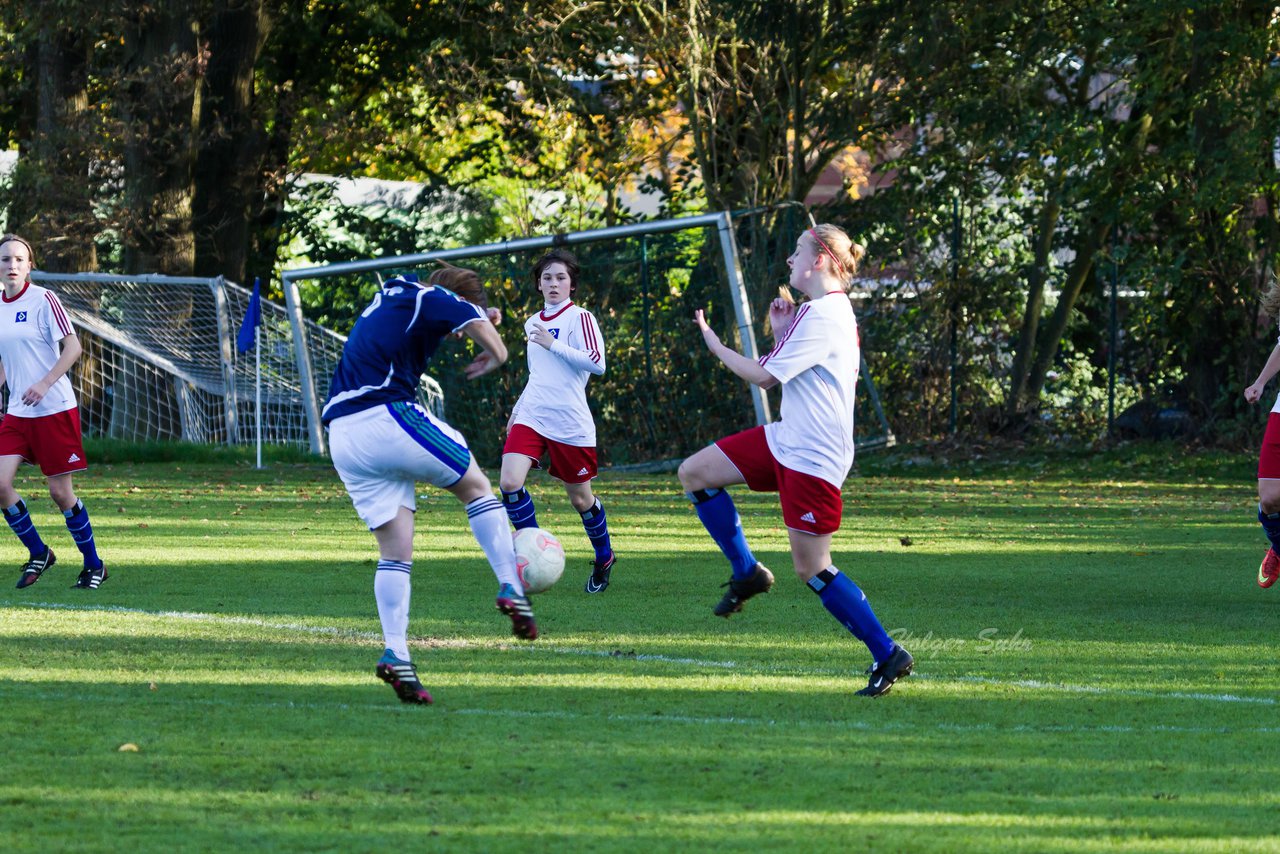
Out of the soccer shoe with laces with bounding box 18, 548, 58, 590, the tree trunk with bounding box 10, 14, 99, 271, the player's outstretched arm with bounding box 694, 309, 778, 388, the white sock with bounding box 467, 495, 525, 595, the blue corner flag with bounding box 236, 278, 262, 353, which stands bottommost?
the soccer shoe with laces with bounding box 18, 548, 58, 590

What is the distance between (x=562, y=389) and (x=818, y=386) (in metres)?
3.77

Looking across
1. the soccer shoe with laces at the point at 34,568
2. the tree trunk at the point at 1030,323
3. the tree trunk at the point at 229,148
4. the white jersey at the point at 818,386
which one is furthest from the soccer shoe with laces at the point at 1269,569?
the tree trunk at the point at 229,148

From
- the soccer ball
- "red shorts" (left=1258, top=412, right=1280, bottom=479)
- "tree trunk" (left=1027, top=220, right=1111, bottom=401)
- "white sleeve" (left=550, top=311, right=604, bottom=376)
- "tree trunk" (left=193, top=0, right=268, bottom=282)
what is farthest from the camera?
"tree trunk" (left=193, top=0, right=268, bottom=282)

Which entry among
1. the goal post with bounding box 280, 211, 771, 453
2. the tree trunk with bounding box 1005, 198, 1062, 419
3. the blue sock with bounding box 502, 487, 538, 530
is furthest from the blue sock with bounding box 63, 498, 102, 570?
the tree trunk with bounding box 1005, 198, 1062, 419

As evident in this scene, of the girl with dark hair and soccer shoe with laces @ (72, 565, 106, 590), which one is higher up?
the girl with dark hair

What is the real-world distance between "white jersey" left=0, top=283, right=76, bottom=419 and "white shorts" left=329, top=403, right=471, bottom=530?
165 inches

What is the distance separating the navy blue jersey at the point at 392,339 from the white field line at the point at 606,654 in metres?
1.35

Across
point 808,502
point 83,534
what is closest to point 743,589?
point 808,502

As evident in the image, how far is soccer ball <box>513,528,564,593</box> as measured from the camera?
292 inches

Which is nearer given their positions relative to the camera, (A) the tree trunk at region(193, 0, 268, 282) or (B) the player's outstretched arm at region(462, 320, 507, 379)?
(B) the player's outstretched arm at region(462, 320, 507, 379)

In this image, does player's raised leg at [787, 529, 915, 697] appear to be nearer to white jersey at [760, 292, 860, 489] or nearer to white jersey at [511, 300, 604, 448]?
white jersey at [760, 292, 860, 489]

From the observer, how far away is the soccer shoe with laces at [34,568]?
9.95 meters

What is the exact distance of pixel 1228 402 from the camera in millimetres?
21328

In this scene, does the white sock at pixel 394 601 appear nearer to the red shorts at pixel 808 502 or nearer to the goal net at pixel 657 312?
the red shorts at pixel 808 502
